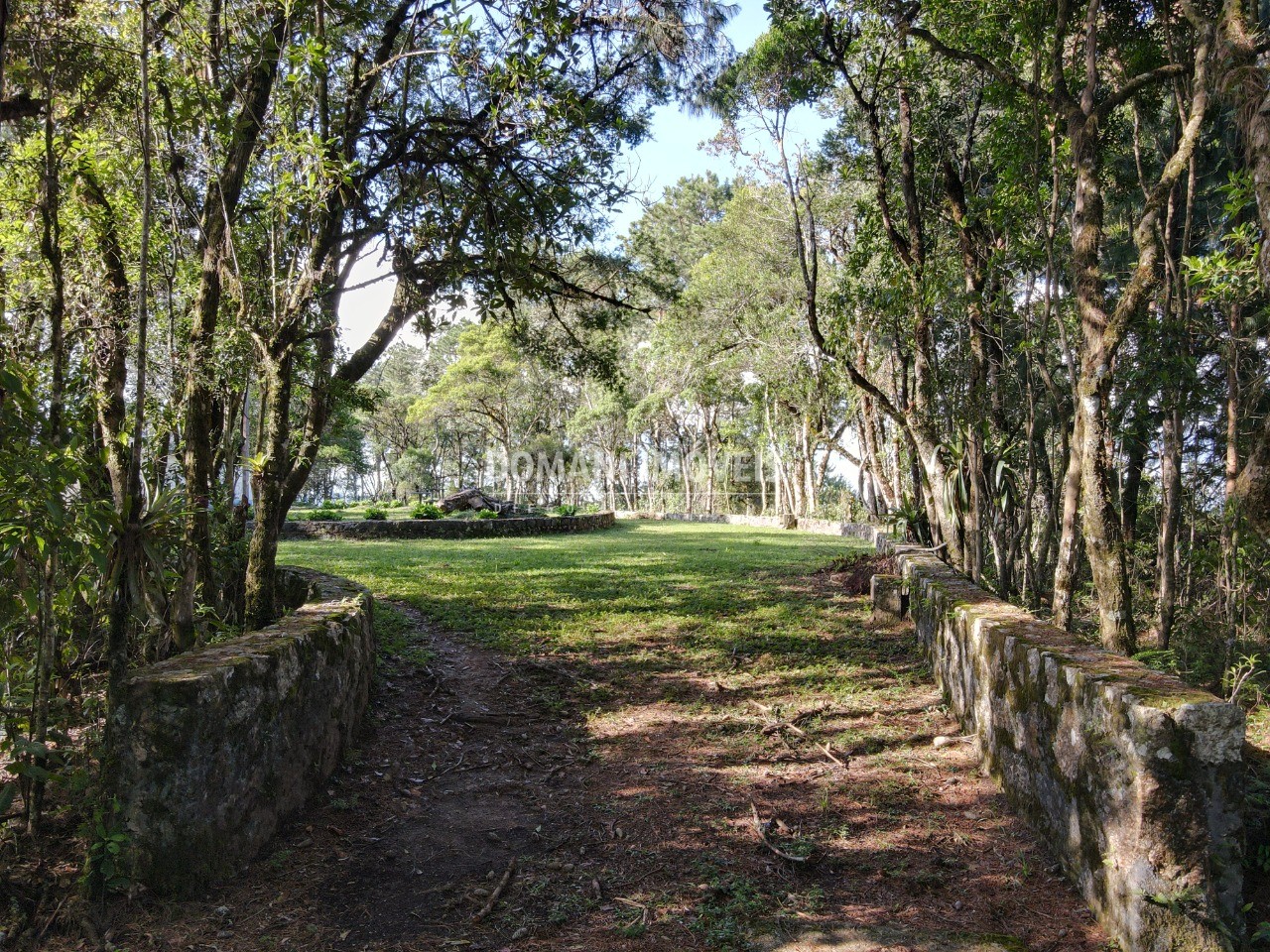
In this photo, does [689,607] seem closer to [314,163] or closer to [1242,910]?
[314,163]

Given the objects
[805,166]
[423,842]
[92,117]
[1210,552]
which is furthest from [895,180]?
[423,842]

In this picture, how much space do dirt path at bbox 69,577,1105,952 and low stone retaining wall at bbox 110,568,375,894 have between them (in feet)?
0.48

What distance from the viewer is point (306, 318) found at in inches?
210

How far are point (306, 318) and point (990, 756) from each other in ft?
16.1

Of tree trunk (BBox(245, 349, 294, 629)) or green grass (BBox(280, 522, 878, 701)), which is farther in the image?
green grass (BBox(280, 522, 878, 701))

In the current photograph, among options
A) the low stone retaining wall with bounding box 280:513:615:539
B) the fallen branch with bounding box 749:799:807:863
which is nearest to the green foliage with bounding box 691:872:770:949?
the fallen branch with bounding box 749:799:807:863

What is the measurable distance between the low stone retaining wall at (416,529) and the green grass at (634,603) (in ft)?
9.77

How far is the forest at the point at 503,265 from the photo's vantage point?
12.3 ft

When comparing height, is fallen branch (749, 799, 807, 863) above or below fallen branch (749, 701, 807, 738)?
below

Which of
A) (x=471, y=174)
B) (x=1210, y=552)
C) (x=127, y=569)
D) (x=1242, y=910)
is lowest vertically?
(x=1242, y=910)

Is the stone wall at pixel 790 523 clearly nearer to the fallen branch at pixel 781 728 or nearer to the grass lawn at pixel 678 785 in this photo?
the grass lawn at pixel 678 785

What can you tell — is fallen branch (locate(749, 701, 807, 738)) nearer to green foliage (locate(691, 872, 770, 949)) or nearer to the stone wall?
green foliage (locate(691, 872, 770, 949))

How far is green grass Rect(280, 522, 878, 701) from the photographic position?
6.66 meters

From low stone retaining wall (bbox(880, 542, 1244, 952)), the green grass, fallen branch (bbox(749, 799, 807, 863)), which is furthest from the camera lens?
the green grass
